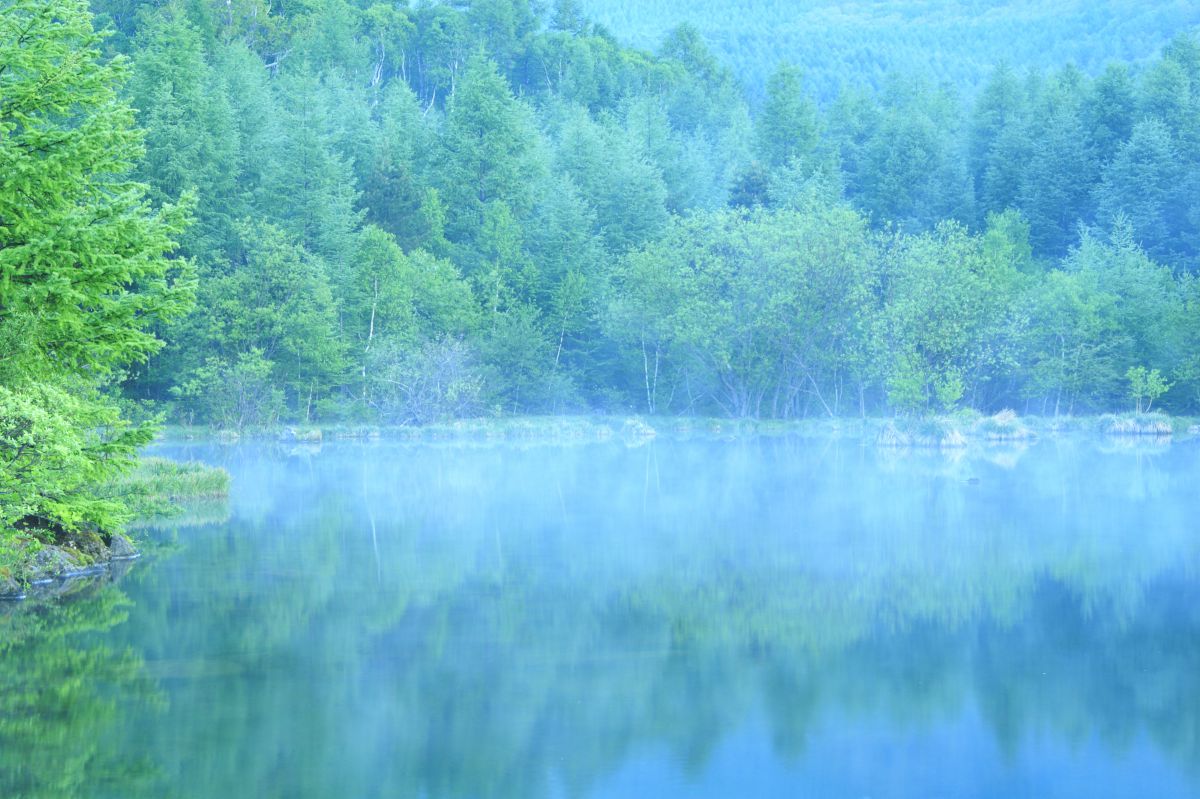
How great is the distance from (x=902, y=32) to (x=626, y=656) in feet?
553

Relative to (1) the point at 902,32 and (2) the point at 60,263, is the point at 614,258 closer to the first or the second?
(2) the point at 60,263

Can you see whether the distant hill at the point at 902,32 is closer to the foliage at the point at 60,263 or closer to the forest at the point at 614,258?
the forest at the point at 614,258

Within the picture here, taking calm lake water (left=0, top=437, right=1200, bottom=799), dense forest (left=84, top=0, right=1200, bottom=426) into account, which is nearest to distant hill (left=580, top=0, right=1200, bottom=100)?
dense forest (left=84, top=0, right=1200, bottom=426)

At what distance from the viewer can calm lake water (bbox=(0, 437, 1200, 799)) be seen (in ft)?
36.9

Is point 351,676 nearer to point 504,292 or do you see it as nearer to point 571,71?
point 504,292

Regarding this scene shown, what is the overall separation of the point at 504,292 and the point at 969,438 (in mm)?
20885

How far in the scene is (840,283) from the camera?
51688 mm

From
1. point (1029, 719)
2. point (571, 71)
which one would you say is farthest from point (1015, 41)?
point (1029, 719)

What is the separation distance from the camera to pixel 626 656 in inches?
582

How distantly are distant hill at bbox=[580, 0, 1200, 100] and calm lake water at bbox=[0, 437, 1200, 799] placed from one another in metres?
107

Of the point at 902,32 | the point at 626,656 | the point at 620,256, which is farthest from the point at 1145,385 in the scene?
the point at 902,32

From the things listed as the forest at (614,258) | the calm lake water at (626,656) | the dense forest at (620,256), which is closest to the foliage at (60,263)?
the calm lake water at (626,656)

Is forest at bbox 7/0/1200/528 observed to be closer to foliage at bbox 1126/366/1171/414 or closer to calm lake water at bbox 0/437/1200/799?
foliage at bbox 1126/366/1171/414

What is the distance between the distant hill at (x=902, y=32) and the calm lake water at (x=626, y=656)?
350ft
